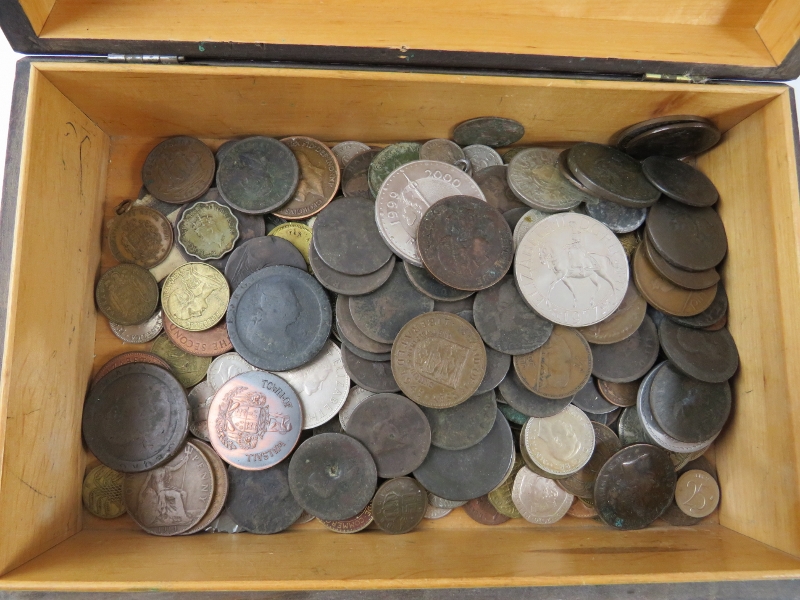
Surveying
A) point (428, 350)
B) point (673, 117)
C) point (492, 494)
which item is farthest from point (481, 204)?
point (492, 494)

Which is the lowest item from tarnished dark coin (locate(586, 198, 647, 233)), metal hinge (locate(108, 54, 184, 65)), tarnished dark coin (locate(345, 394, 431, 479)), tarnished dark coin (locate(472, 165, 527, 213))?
tarnished dark coin (locate(345, 394, 431, 479))

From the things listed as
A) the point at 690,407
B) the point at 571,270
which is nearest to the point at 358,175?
the point at 571,270

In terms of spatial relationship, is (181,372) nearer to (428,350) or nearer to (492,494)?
(428,350)

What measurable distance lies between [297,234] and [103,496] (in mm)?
1012

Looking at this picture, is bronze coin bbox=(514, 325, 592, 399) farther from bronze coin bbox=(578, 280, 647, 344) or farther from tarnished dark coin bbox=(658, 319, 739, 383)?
tarnished dark coin bbox=(658, 319, 739, 383)

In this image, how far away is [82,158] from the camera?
5.35ft

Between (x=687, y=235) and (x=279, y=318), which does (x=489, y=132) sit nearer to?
(x=687, y=235)

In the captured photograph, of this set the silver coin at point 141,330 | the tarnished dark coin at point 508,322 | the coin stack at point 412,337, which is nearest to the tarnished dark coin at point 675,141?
the coin stack at point 412,337

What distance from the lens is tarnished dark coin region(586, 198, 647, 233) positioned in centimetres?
177

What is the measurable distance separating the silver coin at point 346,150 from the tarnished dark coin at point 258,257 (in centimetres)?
36

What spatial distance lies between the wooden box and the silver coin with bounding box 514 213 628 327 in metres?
0.37

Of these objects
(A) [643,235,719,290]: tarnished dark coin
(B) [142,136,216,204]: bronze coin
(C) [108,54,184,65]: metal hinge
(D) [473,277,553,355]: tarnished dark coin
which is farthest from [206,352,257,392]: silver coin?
(A) [643,235,719,290]: tarnished dark coin

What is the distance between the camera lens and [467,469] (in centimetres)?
166

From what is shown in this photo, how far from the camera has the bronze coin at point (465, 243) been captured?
160 centimetres
